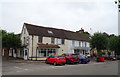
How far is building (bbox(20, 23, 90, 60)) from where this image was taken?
32.2m

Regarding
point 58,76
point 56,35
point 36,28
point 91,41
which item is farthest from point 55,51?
point 58,76

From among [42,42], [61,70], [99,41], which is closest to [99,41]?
[99,41]

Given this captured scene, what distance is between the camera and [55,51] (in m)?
36.1

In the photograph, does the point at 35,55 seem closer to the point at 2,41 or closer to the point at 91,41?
the point at 2,41

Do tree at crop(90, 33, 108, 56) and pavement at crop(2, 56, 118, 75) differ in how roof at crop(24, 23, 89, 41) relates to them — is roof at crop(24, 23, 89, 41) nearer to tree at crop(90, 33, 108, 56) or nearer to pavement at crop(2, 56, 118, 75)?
tree at crop(90, 33, 108, 56)

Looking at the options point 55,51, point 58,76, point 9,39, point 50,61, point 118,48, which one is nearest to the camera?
point 58,76

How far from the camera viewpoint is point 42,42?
33.8m

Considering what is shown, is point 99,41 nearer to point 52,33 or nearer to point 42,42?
point 52,33

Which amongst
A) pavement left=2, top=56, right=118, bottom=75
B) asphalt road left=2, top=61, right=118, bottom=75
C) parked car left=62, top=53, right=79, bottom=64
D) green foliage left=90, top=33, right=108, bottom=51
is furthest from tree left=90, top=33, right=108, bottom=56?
asphalt road left=2, top=61, right=118, bottom=75

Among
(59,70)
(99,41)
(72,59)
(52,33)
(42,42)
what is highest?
(52,33)

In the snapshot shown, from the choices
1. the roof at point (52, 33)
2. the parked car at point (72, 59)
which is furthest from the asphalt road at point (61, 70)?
the roof at point (52, 33)

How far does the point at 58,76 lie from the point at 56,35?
25244 mm

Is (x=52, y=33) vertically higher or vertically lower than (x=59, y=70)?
higher

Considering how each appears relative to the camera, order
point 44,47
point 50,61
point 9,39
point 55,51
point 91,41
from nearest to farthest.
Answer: point 50,61
point 9,39
point 44,47
point 55,51
point 91,41
